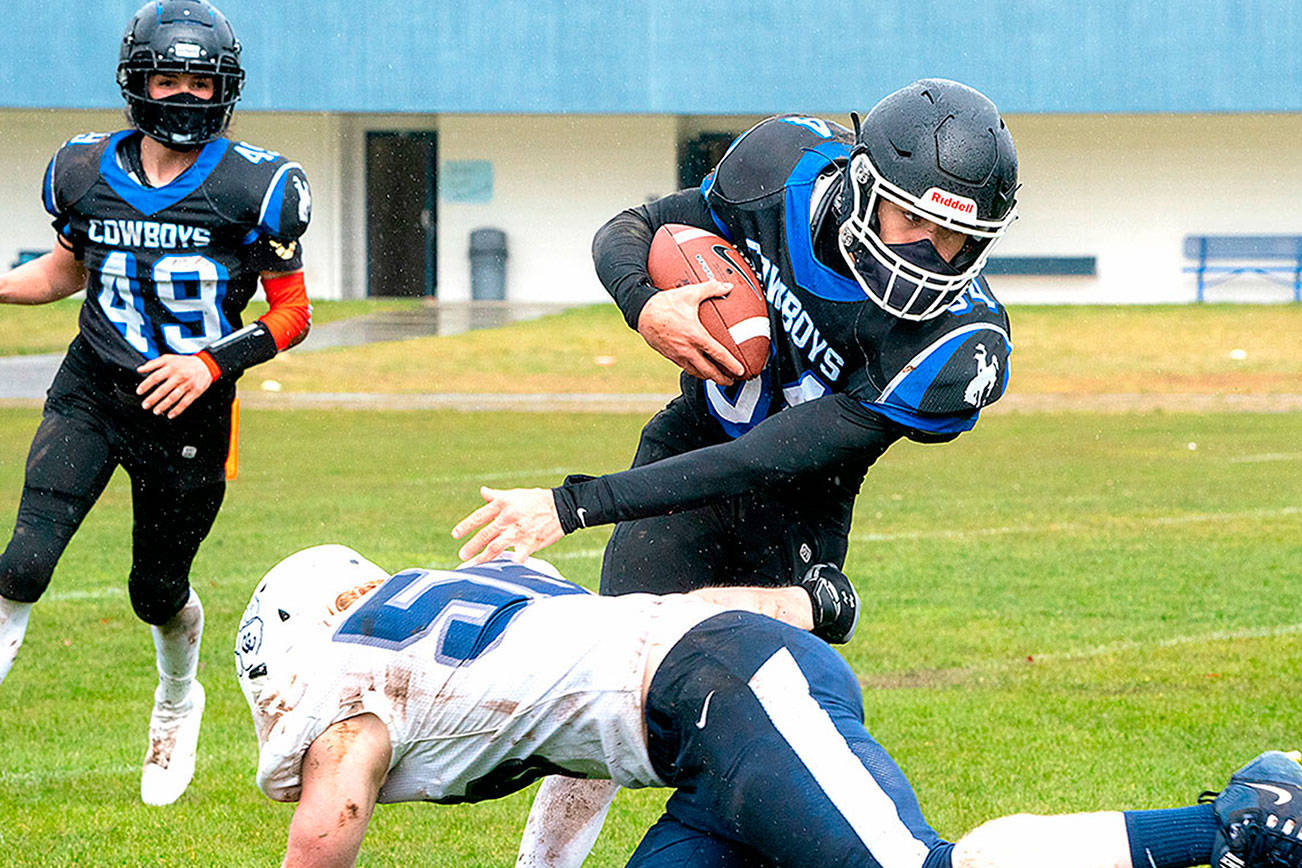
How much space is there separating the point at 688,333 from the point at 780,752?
1282 mm

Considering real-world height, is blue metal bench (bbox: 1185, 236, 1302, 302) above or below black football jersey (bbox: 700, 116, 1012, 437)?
below

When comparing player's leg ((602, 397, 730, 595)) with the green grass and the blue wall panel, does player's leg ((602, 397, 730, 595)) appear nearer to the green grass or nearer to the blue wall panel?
the green grass

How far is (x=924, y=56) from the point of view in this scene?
24.7 metres

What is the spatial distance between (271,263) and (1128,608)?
4177 mm

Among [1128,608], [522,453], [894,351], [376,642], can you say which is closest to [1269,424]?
[522,453]

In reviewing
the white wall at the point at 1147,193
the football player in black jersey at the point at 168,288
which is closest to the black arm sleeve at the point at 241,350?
the football player in black jersey at the point at 168,288

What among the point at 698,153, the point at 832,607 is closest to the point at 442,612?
the point at 832,607

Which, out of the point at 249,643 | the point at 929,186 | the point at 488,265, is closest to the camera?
the point at 249,643

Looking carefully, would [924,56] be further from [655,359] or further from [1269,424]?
[1269,424]

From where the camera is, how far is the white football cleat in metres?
4.96

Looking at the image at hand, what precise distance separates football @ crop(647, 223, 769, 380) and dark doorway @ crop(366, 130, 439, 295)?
2373cm

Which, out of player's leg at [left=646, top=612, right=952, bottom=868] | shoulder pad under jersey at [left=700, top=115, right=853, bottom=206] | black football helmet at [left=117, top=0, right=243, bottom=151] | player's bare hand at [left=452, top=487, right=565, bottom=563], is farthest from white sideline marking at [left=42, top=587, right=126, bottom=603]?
player's leg at [left=646, top=612, right=952, bottom=868]

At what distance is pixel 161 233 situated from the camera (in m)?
5.20

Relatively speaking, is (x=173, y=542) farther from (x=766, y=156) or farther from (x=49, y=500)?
(x=766, y=156)
